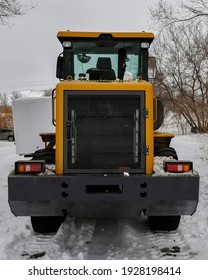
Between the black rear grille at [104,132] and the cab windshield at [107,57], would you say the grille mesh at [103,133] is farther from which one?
the cab windshield at [107,57]

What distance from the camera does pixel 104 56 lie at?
6.01 m

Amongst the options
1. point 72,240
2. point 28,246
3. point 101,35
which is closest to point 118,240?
point 72,240

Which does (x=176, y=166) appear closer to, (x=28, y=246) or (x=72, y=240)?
(x=72, y=240)

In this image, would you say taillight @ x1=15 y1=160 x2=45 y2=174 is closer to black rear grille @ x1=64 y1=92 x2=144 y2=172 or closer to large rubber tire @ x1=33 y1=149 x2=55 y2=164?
black rear grille @ x1=64 y1=92 x2=144 y2=172

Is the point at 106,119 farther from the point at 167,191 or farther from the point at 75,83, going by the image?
the point at 167,191

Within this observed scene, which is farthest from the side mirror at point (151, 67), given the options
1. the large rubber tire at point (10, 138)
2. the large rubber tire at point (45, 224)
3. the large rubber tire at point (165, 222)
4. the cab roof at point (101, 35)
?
the large rubber tire at point (10, 138)

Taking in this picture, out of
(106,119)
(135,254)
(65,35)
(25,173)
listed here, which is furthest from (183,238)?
(65,35)

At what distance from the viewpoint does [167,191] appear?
15.7 ft

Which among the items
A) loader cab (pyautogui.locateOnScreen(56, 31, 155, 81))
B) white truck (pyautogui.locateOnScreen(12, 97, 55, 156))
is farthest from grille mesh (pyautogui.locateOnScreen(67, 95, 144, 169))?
white truck (pyautogui.locateOnScreen(12, 97, 55, 156))

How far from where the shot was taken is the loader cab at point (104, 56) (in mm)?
5898

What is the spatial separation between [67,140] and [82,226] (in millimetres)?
1757

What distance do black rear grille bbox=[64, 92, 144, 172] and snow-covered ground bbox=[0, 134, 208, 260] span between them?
1063 mm

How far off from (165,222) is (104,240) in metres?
1.00

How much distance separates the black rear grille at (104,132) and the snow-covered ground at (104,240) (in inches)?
41.9
